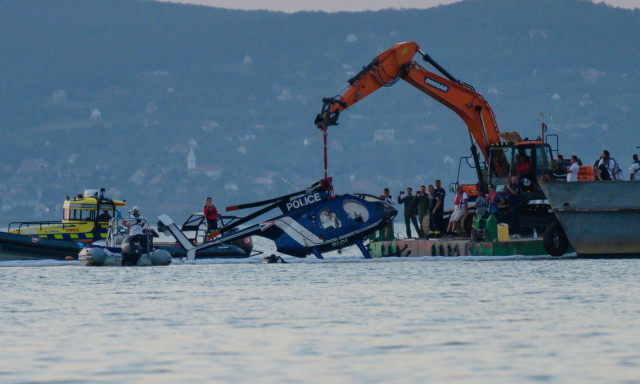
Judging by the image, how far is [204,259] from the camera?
41.4 metres

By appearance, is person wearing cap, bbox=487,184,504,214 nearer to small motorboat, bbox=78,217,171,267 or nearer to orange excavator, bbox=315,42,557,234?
orange excavator, bbox=315,42,557,234

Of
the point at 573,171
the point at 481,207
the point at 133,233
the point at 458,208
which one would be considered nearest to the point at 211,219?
the point at 133,233

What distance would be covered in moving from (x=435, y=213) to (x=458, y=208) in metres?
1.14

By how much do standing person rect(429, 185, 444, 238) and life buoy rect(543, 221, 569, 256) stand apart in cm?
445

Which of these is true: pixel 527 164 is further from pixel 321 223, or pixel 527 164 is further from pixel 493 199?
pixel 321 223

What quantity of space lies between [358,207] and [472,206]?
4.04 metres

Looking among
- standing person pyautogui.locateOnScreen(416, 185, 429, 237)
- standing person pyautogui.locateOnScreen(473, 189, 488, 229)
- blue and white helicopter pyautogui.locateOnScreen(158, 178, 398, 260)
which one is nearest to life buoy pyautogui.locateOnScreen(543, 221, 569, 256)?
standing person pyautogui.locateOnScreen(473, 189, 488, 229)

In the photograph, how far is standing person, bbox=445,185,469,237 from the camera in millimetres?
38678

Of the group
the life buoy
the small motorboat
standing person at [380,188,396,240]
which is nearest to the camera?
the life buoy

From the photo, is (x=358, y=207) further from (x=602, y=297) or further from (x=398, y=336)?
(x=398, y=336)

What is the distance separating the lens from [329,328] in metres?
17.3

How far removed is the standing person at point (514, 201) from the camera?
125ft

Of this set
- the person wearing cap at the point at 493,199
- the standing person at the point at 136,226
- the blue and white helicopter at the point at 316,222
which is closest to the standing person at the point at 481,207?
the person wearing cap at the point at 493,199

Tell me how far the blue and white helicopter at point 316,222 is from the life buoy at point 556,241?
5075 mm
